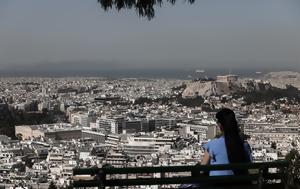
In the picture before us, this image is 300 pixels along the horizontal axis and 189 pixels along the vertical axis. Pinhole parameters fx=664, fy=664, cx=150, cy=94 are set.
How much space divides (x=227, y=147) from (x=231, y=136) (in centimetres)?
5

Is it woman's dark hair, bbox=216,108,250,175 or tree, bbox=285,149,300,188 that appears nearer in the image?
woman's dark hair, bbox=216,108,250,175

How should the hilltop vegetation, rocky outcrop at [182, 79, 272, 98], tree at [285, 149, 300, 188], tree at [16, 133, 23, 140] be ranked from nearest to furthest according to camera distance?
tree at [285, 149, 300, 188], tree at [16, 133, 23, 140], the hilltop vegetation, rocky outcrop at [182, 79, 272, 98]

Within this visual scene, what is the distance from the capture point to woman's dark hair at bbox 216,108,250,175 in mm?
2779

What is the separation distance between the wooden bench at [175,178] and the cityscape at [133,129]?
305 inches

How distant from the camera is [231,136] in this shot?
2.79 metres

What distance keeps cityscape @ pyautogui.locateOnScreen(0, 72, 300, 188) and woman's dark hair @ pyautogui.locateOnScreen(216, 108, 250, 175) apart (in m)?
7.74

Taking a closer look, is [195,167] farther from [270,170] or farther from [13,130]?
[13,130]

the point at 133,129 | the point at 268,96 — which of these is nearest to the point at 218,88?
the point at 268,96

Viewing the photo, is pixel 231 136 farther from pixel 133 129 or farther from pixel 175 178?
pixel 133 129

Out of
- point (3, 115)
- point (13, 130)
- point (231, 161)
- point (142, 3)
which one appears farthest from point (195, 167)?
point (3, 115)

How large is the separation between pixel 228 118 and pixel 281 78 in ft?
269

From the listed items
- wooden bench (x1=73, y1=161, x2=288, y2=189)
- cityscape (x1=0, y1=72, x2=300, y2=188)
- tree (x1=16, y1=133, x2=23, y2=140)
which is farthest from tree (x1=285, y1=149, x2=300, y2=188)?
tree (x1=16, y1=133, x2=23, y2=140)

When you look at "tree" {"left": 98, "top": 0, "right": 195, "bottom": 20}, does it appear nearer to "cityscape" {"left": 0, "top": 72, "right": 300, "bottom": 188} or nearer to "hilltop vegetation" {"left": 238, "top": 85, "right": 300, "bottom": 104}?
"cityscape" {"left": 0, "top": 72, "right": 300, "bottom": 188}

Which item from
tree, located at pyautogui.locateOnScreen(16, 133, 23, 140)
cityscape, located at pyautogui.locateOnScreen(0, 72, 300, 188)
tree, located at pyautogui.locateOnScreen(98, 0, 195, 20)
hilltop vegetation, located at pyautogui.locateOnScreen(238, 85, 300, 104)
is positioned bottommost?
tree, located at pyautogui.locateOnScreen(16, 133, 23, 140)
